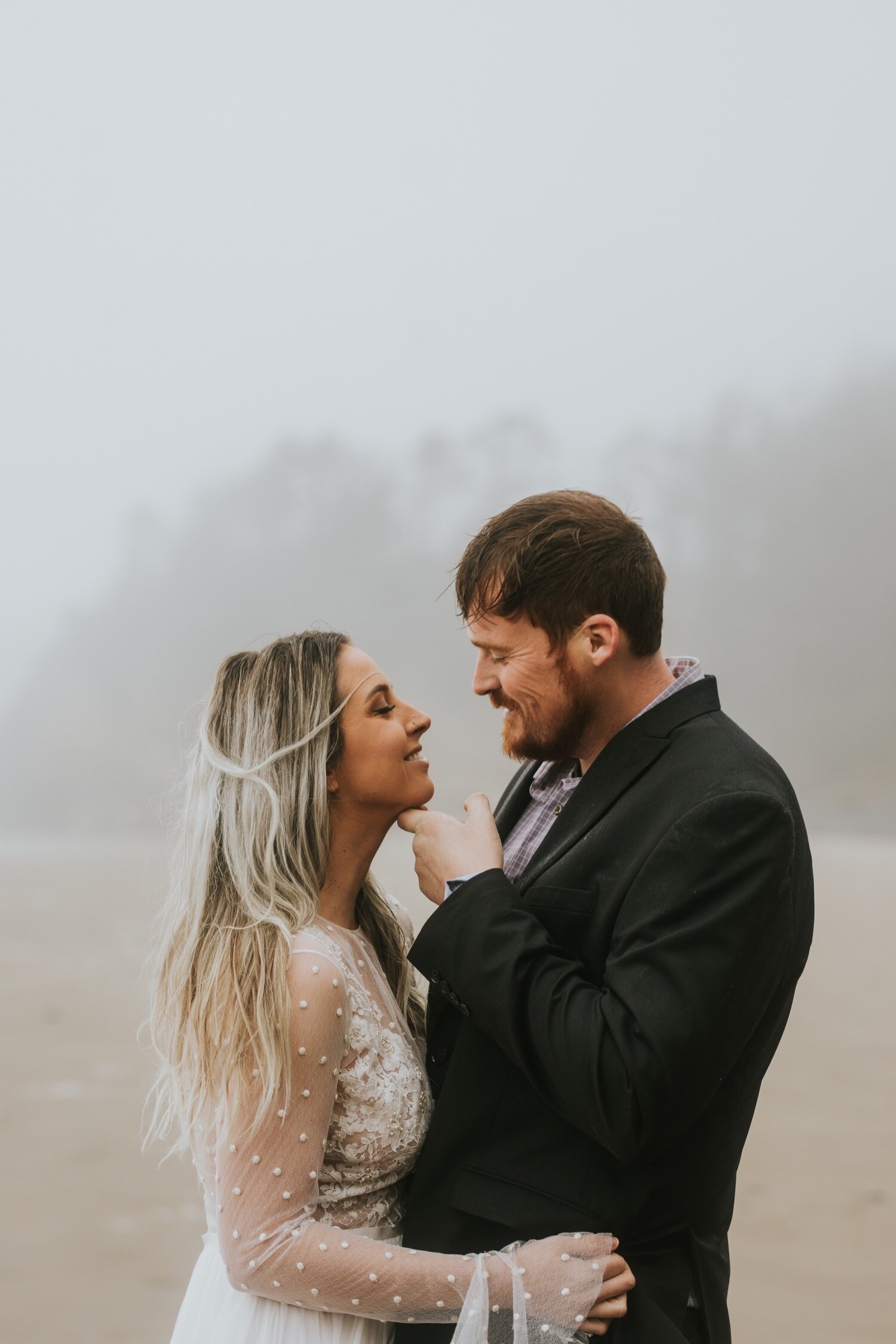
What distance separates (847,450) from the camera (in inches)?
1016

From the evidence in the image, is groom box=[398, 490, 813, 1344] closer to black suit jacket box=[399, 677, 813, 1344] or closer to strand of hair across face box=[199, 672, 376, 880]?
black suit jacket box=[399, 677, 813, 1344]

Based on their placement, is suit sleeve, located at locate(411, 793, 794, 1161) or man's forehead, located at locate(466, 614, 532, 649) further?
man's forehead, located at locate(466, 614, 532, 649)

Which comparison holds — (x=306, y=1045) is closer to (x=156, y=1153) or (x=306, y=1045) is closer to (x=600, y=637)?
(x=600, y=637)

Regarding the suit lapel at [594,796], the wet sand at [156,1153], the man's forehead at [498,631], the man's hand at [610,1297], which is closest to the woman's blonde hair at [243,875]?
the man's forehead at [498,631]

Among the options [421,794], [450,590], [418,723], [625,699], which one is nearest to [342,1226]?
[421,794]

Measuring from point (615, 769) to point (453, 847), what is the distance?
0.86 feet

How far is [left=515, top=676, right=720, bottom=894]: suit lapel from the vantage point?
1931 mm

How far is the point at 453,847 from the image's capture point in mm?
1913

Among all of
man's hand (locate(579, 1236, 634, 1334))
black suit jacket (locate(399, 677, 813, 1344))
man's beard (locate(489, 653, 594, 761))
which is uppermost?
man's beard (locate(489, 653, 594, 761))

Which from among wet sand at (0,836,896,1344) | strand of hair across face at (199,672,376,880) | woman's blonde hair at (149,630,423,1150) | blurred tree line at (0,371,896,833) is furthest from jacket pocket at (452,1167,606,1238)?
blurred tree line at (0,371,896,833)

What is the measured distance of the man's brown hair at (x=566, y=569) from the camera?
6.46 feet

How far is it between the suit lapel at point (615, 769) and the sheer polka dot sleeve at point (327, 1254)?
1.23ft

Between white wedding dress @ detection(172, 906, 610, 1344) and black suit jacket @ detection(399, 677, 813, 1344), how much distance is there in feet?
0.18

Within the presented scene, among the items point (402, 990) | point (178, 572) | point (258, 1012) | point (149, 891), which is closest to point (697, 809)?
point (258, 1012)
